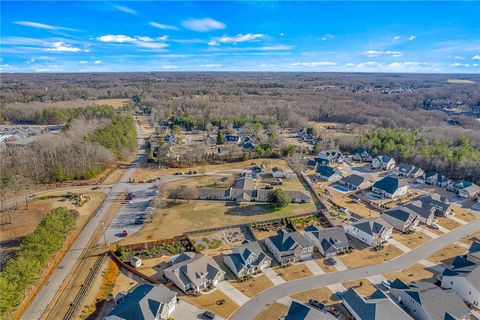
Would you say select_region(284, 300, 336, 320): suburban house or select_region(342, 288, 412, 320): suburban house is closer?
select_region(284, 300, 336, 320): suburban house

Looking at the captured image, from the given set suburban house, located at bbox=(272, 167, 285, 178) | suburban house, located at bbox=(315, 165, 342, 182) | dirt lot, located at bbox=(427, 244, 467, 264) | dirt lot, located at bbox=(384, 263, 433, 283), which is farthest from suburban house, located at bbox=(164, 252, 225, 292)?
suburban house, located at bbox=(315, 165, 342, 182)

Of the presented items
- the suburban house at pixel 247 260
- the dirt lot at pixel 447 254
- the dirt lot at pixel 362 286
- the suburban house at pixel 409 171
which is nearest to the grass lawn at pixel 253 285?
the suburban house at pixel 247 260

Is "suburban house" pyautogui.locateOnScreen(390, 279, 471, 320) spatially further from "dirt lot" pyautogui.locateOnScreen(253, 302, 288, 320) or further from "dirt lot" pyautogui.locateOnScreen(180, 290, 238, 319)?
"dirt lot" pyautogui.locateOnScreen(180, 290, 238, 319)

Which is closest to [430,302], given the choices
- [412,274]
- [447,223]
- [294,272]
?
[412,274]

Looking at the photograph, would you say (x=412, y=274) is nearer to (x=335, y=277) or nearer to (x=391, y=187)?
(x=335, y=277)

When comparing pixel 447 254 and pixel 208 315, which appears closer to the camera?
pixel 208 315

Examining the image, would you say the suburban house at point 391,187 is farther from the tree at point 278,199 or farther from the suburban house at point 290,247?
the suburban house at point 290,247
